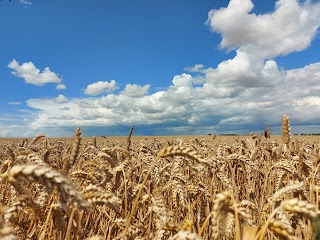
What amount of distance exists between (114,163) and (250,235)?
198 centimetres

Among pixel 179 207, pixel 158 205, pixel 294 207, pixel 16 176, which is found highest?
pixel 16 176

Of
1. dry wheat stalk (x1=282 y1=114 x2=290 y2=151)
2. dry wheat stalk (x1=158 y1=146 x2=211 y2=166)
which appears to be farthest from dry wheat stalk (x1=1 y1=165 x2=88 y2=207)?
dry wheat stalk (x1=282 y1=114 x2=290 y2=151)

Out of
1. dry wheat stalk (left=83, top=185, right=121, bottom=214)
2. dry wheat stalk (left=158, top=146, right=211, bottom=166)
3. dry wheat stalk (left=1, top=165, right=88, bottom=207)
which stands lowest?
dry wheat stalk (left=83, top=185, right=121, bottom=214)

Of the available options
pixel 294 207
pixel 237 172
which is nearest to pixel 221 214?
pixel 294 207

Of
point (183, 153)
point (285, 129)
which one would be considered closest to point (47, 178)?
point (183, 153)

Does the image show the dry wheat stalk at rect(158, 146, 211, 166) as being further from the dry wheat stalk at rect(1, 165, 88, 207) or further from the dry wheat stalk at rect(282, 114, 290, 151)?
the dry wheat stalk at rect(282, 114, 290, 151)

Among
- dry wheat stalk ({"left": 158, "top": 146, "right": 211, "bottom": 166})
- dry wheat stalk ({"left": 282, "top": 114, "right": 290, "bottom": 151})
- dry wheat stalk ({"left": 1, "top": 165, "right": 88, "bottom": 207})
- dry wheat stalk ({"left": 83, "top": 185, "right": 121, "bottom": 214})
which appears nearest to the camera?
dry wheat stalk ({"left": 1, "top": 165, "right": 88, "bottom": 207})

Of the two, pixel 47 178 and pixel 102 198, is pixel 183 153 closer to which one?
pixel 102 198

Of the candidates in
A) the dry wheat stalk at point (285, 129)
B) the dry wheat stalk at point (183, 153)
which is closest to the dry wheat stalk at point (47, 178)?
the dry wheat stalk at point (183, 153)

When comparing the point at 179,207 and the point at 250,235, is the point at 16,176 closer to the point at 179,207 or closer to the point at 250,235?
the point at 250,235

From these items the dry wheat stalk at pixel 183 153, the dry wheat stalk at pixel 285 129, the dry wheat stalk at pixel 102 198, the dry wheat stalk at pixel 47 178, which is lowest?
the dry wheat stalk at pixel 102 198

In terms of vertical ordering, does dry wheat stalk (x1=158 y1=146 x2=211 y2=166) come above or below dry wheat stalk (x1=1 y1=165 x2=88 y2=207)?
above

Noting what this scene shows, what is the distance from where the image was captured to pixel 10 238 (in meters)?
1.00

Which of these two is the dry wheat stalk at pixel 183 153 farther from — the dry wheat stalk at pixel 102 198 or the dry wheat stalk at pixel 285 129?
the dry wheat stalk at pixel 285 129
